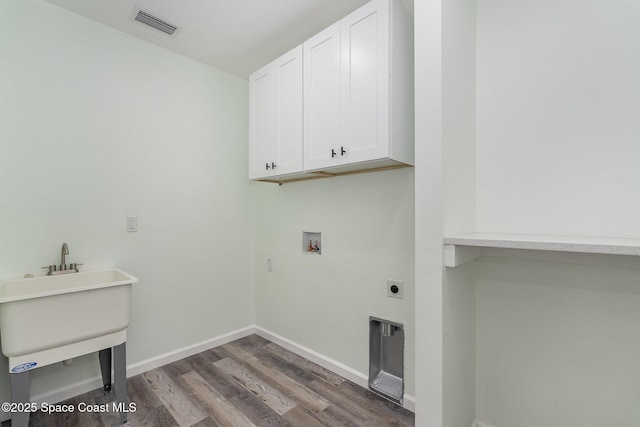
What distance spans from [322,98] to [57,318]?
195cm

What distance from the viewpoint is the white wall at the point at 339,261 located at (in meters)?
1.91

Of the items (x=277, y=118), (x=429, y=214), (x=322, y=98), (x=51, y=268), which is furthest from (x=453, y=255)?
(x=51, y=268)

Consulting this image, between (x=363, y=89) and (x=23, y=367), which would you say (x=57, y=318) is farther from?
(x=363, y=89)

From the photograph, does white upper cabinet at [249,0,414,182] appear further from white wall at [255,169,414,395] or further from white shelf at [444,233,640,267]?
white shelf at [444,233,640,267]

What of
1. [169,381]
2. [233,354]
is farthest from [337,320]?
[169,381]

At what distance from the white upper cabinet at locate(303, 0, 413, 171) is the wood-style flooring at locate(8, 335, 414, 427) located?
60.4 inches

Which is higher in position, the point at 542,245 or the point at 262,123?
the point at 262,123

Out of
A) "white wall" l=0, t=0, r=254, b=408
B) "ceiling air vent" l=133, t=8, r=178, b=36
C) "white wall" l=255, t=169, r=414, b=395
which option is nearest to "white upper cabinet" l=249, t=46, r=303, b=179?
"white wall" l=255, t=169, r=414, b=395

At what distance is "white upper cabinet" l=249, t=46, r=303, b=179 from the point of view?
83.0 inches

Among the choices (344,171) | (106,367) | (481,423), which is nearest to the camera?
(481,423)

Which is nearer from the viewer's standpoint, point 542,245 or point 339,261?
point 542,245

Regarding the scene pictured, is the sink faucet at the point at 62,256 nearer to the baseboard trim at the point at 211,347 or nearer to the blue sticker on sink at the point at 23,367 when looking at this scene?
the blue sticker on sink at the point at 23,367

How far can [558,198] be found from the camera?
1339mm

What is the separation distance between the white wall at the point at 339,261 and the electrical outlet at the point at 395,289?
31mm
